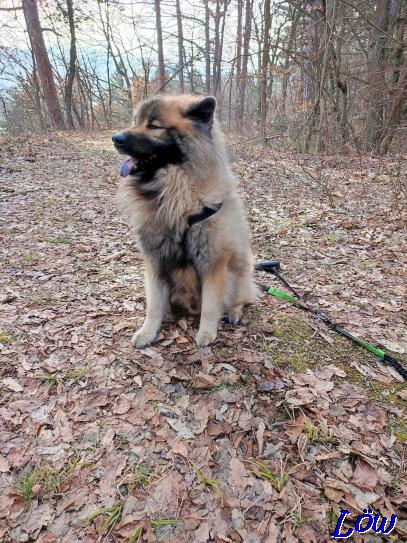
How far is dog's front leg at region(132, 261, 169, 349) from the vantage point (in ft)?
8.41

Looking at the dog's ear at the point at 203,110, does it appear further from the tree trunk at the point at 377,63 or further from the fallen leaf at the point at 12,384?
the tree trunk at the point at 377,63

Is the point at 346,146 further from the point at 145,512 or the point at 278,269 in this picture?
the point at 145,512

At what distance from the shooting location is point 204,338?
8.41 feet

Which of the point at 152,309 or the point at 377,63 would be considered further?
the point at 377,63

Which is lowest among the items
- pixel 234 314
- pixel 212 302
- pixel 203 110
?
pixel 234 314

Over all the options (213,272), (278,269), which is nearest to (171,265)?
(213,272)

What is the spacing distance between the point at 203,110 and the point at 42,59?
1265 cm

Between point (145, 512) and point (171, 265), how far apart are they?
4.72 feet

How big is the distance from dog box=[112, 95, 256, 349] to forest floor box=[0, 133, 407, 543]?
418 millimetres

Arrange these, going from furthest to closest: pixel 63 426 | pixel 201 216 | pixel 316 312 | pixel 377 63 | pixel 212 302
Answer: pixel 377 63
pixel 316 312
pixel 212 302
pixel 201 216
pixel 63 426

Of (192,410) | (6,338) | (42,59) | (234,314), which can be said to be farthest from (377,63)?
(42,59)

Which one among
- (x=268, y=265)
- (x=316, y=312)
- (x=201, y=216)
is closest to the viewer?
(x=201, y=216)
